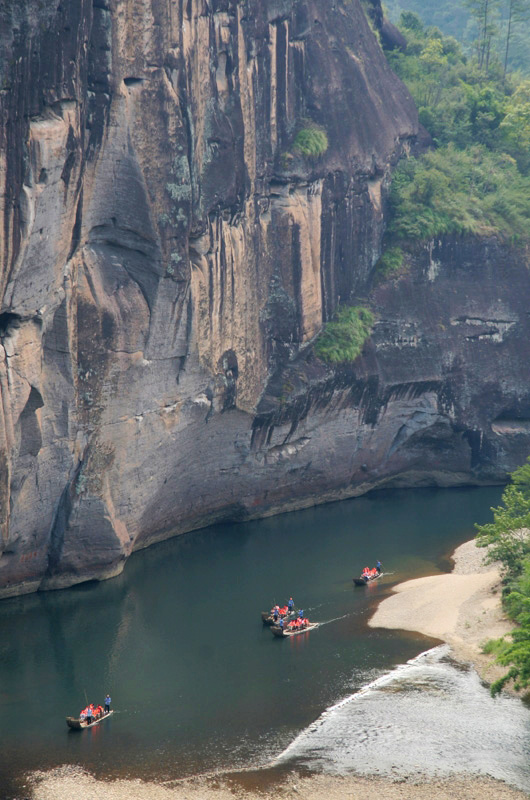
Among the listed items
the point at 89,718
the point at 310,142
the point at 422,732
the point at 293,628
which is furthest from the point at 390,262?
the point at 89,718

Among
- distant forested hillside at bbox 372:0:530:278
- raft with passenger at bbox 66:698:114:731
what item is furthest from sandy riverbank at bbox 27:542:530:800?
distant forested hillside at bbox 372:0:530:278

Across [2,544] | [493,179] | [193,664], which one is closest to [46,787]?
[193,664]

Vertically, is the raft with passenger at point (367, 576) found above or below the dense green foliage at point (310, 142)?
below

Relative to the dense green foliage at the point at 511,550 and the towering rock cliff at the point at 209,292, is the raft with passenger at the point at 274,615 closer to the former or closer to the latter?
the towering rock cliff at the point at 209,292

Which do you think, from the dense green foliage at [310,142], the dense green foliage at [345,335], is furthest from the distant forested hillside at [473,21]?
the dense green foliage at [345,335]

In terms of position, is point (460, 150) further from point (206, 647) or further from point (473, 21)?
point (206, 647)

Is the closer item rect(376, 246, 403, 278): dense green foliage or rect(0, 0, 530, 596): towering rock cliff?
rect(0, 0, 530, 596): towering rock cliff

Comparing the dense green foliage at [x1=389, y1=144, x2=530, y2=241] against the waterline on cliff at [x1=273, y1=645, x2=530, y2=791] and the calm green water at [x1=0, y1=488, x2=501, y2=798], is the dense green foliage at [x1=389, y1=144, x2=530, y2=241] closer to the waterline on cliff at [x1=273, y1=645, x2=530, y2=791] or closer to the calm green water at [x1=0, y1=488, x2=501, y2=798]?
the calm green water at [x1=0, y1=488, x2=501, y2=798]
